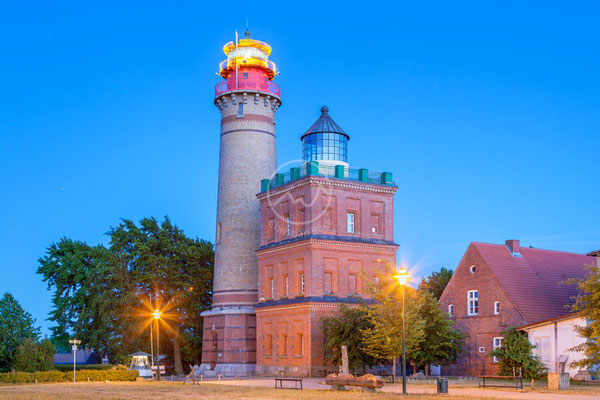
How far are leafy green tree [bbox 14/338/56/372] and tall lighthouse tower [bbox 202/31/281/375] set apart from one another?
1201 centimetres

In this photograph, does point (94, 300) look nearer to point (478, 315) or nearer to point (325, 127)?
point (325, 127)

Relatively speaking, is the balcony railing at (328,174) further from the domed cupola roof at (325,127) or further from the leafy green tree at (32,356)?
the leafy green tree at (32,356)

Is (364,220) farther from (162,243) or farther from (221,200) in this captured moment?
(162,243)

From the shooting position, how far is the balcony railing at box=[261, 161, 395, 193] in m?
51.0

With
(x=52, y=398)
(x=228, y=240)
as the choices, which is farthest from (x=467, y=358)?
(x=52, y=398)

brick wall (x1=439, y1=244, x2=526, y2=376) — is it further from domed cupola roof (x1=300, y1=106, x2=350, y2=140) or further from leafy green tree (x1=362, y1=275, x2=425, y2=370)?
domed cupola roof (x1=300, y1=106, x2=350, y2=140)

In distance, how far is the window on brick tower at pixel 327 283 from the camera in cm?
4991

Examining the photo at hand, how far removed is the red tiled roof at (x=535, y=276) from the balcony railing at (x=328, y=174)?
8.71 metres

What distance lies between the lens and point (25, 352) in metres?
49.2

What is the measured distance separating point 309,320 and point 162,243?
→ 20324 mm

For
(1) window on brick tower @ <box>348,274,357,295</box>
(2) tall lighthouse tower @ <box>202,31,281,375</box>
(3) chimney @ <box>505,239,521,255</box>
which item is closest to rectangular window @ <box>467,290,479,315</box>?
(3) chimney @ <box>505,239,521,255</box>

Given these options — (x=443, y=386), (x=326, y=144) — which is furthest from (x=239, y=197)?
(x=443, y=386)

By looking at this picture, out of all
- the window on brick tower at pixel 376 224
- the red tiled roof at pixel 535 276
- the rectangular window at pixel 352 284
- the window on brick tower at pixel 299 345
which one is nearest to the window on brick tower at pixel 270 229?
the rectangular window at pixel 352 284

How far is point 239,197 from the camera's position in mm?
57000
